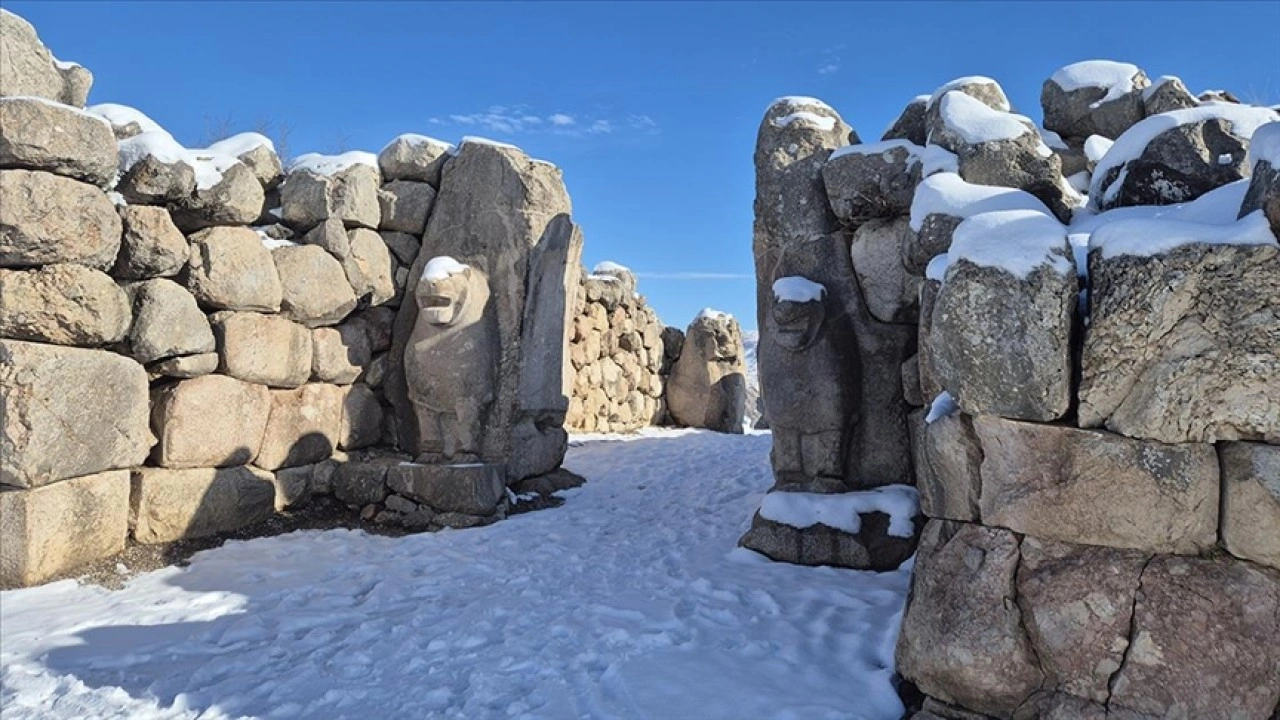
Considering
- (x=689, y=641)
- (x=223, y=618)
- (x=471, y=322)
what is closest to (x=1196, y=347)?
(x=689, y=641)

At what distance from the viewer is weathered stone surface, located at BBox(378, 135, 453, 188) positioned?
6211mm

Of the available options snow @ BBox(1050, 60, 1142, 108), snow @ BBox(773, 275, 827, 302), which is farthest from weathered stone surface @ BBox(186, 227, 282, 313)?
snow @ BBox(1050, 60, 1142, 108)

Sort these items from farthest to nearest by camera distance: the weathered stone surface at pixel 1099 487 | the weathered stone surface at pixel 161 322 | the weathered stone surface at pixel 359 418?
the weathered stone surface at pixel 359 418 → the weathered stone surface at pixel 161 322 → the weathered stone surface at pixel 1099 487

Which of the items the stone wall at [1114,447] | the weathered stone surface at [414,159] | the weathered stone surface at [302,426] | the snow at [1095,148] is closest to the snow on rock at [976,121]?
the snow at [1095,148]

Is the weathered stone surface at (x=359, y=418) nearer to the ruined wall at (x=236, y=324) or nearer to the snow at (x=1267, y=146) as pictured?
the ruined wall at (x=236, y=324)

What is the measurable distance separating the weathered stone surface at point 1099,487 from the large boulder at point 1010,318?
0.28 ft

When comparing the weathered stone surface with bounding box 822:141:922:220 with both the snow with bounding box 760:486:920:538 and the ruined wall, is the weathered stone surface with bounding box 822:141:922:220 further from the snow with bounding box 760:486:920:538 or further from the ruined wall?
the ruined wall

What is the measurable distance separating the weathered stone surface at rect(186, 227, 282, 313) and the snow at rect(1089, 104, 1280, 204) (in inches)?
193

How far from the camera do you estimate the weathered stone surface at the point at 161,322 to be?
4.40 m

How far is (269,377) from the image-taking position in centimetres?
519

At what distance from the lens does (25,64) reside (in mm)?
4301

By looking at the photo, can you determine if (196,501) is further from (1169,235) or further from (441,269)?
(1169,235)

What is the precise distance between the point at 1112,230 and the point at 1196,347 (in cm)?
37

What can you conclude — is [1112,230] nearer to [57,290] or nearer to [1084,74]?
[1084,74]
